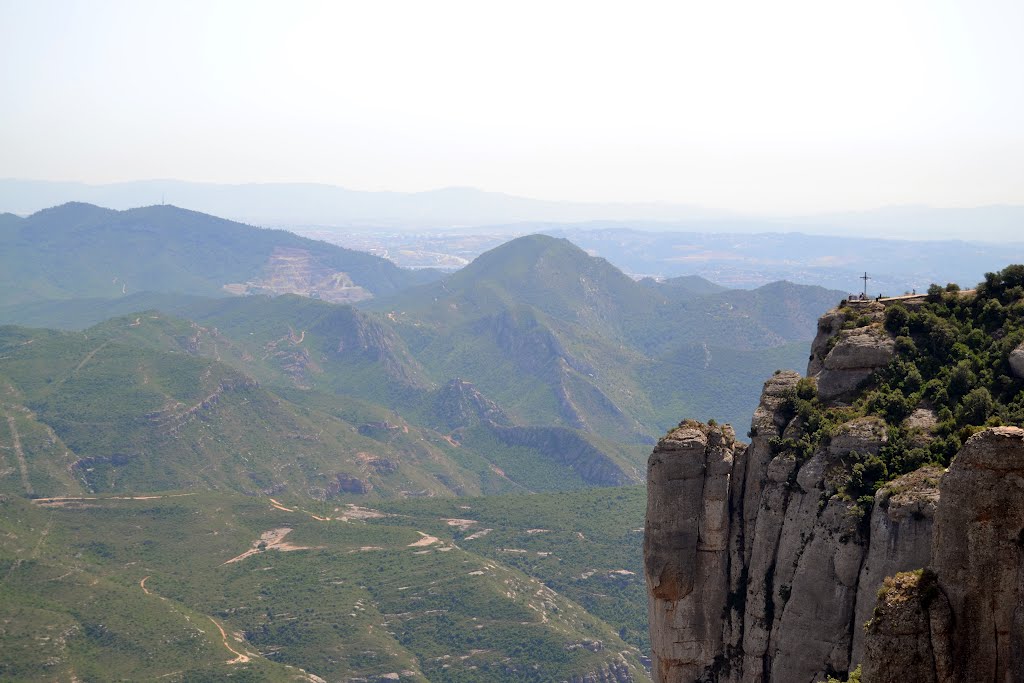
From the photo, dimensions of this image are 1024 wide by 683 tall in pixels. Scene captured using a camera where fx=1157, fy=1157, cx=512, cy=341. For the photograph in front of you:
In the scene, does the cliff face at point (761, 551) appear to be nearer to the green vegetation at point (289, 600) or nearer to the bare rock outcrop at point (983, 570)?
the bare rock outcrop at point (983, 570)

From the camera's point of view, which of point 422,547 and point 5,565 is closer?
point 5,565

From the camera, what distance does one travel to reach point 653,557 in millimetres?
56469

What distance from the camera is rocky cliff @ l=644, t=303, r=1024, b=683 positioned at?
3525 cm

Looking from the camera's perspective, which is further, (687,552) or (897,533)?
(687,552)

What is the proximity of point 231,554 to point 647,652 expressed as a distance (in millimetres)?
68050

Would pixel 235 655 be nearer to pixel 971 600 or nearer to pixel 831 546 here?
pixel 831 546

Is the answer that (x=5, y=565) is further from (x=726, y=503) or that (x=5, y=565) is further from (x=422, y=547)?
(x=726, y=503)

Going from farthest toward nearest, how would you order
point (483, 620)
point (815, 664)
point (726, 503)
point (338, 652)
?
point (483, 620) < point (338, 652) < point (726, 503) < point (815, 664)

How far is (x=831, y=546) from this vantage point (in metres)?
49.6

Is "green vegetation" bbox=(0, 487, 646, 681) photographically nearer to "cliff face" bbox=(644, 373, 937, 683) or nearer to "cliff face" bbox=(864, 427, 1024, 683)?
"cliff face" bbox=(644, 373, 937, 683)

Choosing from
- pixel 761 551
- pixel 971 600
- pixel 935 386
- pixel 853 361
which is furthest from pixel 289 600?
pixel 971 600

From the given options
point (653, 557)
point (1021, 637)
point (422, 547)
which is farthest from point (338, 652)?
point (1021, 637)

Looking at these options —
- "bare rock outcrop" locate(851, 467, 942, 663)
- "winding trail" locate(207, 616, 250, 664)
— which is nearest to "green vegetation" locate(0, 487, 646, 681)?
"winding trail" locate(207, 616, 250, 664)

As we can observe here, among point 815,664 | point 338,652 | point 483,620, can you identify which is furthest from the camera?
point 483,620
